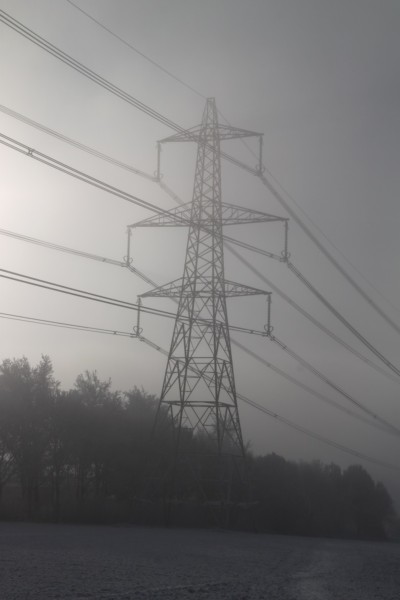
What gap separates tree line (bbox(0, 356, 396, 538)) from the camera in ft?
125

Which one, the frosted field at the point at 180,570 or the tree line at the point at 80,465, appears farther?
the tree line at the point at 80,465

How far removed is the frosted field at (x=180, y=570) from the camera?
13336 mm

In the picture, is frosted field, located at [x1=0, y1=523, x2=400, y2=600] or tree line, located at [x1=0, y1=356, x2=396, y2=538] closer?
frosted field, located at [x1=0, y1=523, x2=400, y2=600]

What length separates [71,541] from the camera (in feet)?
74.6

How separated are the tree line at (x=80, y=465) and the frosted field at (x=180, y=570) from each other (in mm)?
12435

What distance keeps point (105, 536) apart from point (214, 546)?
4.06 meters

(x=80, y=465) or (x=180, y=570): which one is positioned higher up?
(x=80, y=465)

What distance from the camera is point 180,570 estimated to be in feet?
55.2

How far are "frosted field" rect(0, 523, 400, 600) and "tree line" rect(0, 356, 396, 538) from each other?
40.8 ft

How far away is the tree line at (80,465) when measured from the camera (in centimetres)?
3822

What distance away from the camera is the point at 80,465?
44.3 m

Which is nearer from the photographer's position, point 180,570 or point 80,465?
point 180,570

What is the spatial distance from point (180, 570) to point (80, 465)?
28.5 metres

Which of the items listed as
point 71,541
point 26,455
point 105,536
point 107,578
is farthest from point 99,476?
point 107,578
